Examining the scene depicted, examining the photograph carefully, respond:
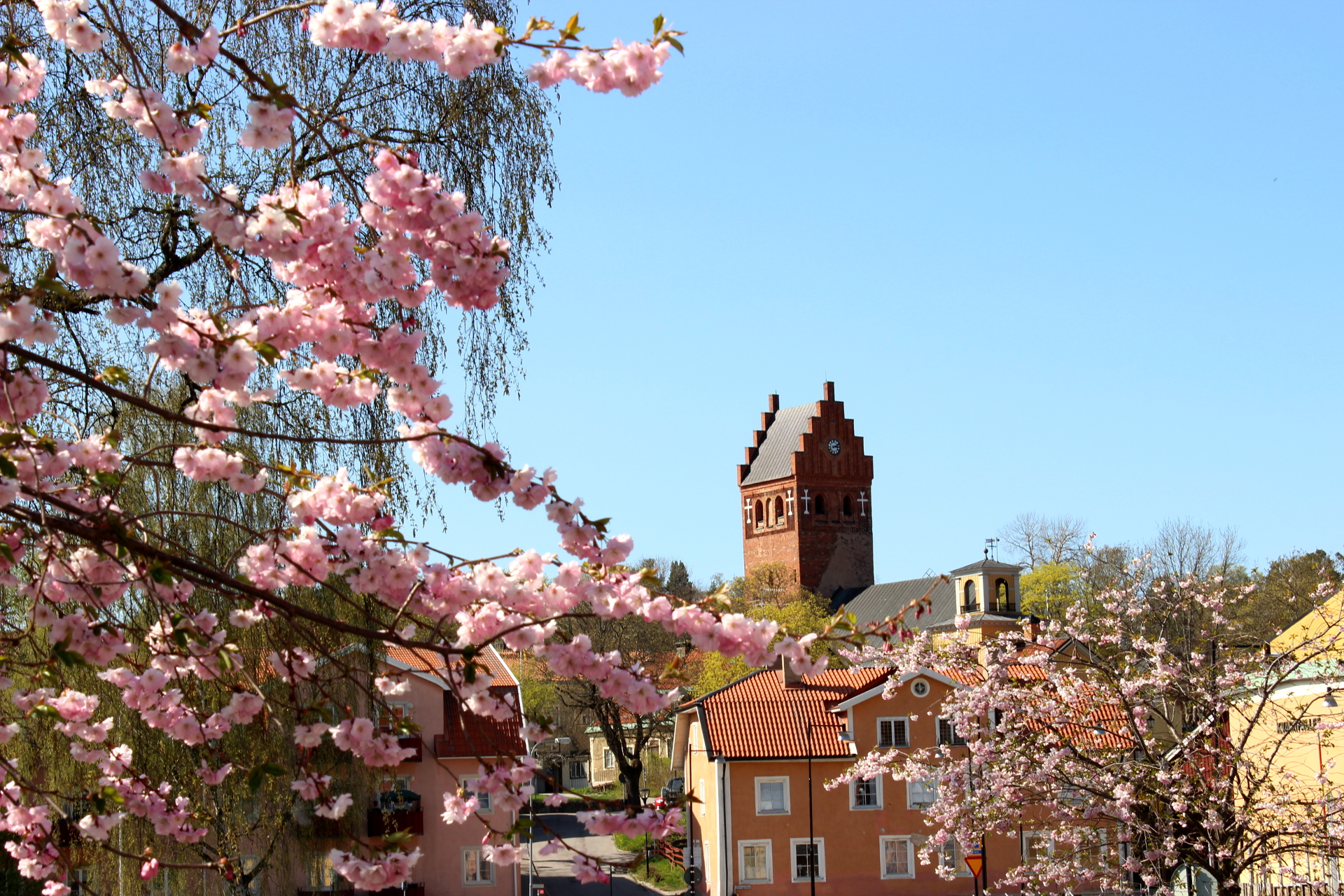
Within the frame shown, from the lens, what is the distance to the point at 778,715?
34.6m

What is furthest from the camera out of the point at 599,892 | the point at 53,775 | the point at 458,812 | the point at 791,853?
the point at 599,892

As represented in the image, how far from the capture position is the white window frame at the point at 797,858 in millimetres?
33562

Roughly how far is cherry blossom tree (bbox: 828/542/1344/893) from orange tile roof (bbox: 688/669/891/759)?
17.6 m

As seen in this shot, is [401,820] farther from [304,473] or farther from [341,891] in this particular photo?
[304,473]

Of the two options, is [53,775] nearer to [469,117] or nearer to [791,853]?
[469,117]

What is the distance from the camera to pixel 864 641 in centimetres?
417

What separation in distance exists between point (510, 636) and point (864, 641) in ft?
4.17

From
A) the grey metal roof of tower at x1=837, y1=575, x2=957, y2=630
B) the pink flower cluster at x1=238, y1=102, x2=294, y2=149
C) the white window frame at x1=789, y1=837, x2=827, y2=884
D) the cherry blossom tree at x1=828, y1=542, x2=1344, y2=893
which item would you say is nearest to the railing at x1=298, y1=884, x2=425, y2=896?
the pink flower cluster at x1=238, y1=102, x2=294, y2=149

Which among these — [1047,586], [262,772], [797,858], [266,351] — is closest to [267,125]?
[266,351]

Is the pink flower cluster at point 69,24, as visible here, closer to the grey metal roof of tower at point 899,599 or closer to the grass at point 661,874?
the grass at point 661,874

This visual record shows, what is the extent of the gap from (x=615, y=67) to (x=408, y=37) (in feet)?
2.18

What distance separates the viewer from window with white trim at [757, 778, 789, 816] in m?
33.6

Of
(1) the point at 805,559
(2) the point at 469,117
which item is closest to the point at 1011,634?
(2) the point at 469,117

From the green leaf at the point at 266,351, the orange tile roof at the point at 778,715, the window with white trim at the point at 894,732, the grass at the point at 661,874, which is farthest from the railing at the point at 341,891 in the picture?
the window with white trim at the point at 894,732
